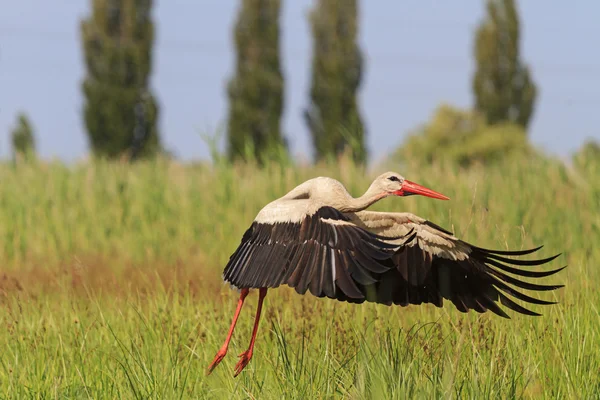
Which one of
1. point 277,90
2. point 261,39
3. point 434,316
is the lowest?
point 434,316

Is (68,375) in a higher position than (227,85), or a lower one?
lower

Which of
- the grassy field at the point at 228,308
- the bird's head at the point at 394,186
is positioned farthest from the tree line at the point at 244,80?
the bird's head at the point at 394,186

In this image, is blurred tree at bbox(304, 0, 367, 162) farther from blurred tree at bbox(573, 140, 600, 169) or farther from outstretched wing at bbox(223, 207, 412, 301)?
outstretched wing at bbox(223, 207, 412, 301)

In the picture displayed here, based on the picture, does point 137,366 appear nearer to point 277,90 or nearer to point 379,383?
point 379,383

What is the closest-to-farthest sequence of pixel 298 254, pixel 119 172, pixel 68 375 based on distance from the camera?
pixel 298 254 → pixel 68 375 → pixel 119 172

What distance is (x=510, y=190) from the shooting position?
36.1 ft

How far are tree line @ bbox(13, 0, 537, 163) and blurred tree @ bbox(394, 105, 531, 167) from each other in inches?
24.1

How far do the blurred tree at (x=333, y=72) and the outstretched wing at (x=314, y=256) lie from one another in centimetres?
2763

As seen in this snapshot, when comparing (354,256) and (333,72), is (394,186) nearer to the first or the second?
(354,256)

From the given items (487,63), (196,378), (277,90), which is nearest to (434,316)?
(196,378)

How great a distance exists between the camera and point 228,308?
528 cm

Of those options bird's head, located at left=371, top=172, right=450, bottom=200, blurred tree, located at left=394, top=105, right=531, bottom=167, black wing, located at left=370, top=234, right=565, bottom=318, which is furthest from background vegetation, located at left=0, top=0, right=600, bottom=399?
blurred tree, located at left=394, top=105, right=531, bottom=167

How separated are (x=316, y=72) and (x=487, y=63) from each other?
8075 millimetres

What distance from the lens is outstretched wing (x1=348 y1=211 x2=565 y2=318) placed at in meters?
4.27
